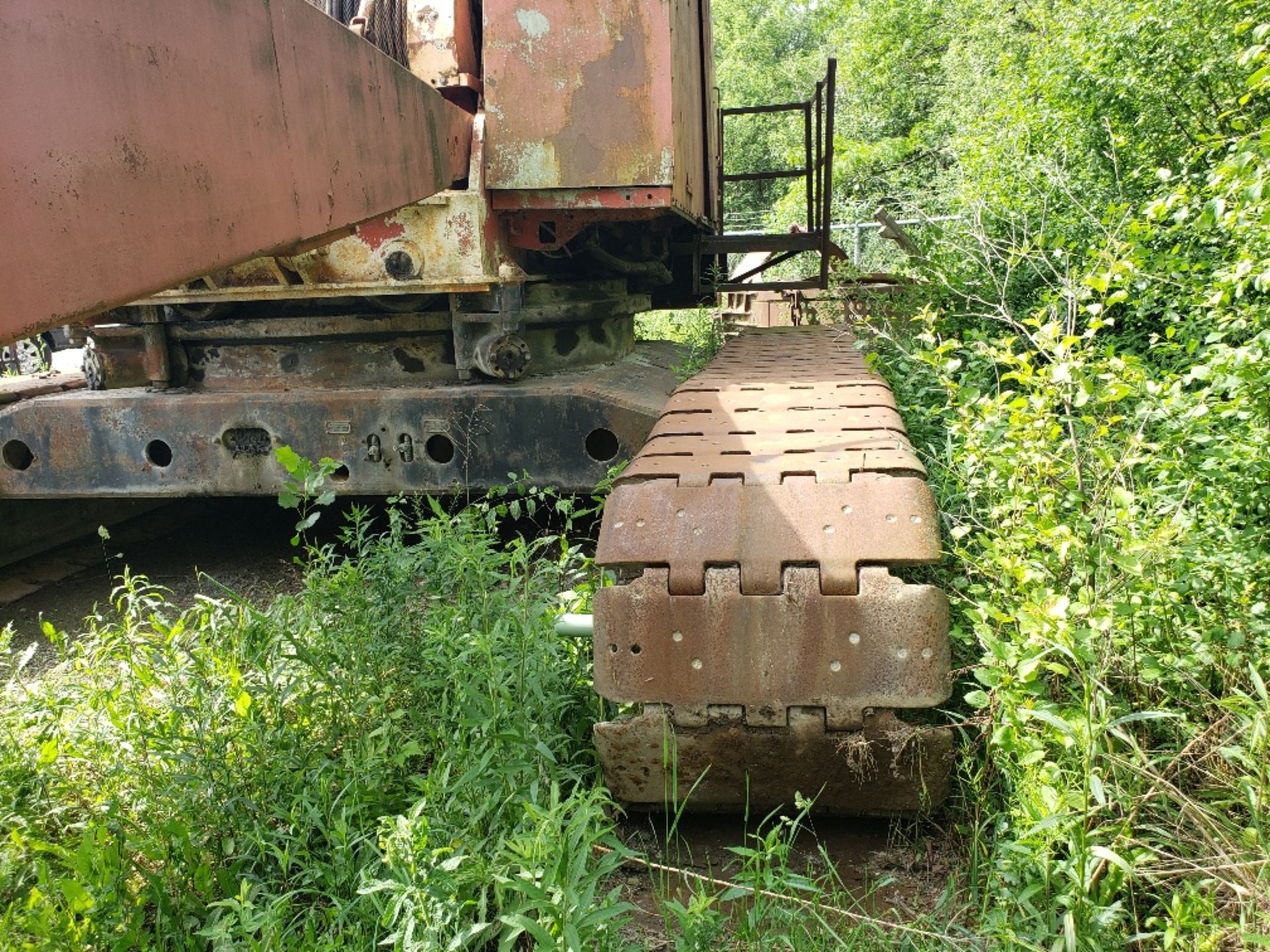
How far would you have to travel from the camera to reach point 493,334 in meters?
4.39

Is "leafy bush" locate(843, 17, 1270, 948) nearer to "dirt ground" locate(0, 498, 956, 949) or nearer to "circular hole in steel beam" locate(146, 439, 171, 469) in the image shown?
"dirt ground" locate(0, 498, 956, 949)

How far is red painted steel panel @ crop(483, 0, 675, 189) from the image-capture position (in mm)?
4125

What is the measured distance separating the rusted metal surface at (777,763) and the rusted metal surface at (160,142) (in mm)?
1223

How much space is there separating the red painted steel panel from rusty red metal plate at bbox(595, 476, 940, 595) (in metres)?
2.24

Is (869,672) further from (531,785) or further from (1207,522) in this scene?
(1207,522)

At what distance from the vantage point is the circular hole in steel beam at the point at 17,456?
4625 mm

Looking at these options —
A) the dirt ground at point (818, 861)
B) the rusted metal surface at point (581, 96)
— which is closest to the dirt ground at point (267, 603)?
the dirt ground at point (818, 861)

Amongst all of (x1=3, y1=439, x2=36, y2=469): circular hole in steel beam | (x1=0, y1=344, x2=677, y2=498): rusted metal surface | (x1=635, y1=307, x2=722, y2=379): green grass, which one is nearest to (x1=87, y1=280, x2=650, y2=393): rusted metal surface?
(x1=0, y1=344, x2=677, y2=498): rusted metal surface

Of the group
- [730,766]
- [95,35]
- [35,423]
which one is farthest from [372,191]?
[35,423]

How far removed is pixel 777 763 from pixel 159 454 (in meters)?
3.49

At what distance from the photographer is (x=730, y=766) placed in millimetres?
2166

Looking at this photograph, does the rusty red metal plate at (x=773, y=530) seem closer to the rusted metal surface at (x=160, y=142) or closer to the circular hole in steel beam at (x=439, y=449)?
the rusted metal surface at (x=160, y=142)

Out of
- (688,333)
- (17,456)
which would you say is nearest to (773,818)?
(17,456)

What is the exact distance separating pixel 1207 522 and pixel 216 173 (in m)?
2.29
